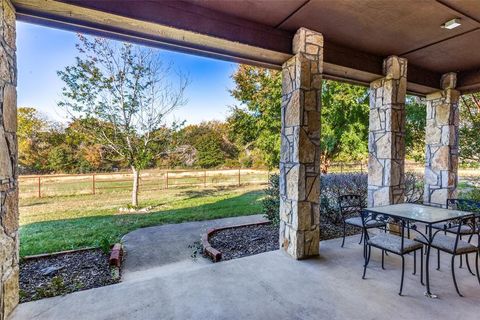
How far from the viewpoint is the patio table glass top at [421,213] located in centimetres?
235

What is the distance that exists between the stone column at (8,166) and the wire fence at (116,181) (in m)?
5.41

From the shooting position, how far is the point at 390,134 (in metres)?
3.71

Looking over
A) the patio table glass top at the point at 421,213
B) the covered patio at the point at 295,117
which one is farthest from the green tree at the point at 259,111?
the patio table glass top at the point at 421,213

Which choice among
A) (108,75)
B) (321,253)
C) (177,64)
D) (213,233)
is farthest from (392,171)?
(108,75)

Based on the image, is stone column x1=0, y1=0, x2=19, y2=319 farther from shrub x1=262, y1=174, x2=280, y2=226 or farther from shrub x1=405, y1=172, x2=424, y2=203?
shrub x1=405, y1=172, x2=424, y2=203

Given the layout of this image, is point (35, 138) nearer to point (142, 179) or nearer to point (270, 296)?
point (142, 179)

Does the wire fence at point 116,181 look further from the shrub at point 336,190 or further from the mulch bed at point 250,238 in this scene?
the mulch bed at point 250,238

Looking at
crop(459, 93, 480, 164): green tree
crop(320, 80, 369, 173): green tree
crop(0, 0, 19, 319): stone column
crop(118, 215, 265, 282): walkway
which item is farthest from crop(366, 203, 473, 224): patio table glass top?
crop(459, 93, 480, 164): green tree

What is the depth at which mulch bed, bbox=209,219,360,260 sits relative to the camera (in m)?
3.37

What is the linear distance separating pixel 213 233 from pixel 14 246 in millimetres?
2594

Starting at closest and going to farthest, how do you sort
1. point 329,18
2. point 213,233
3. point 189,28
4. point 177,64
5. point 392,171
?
point 189,28
point 329,18
point 392,171
point 213,233
point 177,64

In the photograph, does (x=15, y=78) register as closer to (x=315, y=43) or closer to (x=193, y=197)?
(x=315, y=43)

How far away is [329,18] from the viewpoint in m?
2.68

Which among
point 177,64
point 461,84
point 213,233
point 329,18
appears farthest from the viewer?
point 177,64
